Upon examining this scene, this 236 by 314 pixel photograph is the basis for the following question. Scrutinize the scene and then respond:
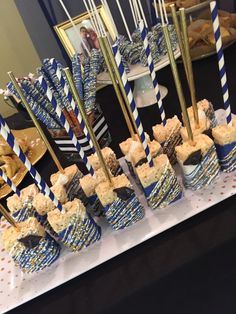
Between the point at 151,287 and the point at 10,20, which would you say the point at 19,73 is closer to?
the point at 10,20

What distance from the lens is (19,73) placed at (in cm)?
239

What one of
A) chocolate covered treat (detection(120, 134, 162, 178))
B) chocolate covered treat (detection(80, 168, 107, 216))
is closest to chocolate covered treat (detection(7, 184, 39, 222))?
chocolate covered treat (detection(80, 168, 107, 216))

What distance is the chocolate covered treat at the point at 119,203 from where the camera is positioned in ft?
2.40

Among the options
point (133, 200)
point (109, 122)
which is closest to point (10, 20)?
point (109, 122)

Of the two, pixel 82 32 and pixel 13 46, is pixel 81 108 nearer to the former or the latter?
pixel 82 32

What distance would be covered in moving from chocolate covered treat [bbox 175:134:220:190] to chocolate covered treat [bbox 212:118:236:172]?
22 mm

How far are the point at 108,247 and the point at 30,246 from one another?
162 millimetres

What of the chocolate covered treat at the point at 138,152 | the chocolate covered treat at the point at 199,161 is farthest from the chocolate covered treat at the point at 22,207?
the chocolate covered treat at the point at 199,161

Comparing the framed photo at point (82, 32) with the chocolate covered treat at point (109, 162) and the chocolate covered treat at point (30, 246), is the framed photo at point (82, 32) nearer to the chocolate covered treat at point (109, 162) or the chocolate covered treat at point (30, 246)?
the chocolate covered treat at point (109, 162)

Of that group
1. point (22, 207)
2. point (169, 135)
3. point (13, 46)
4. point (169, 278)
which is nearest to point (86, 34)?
point (169, 135)

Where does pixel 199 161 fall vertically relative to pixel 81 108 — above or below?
below

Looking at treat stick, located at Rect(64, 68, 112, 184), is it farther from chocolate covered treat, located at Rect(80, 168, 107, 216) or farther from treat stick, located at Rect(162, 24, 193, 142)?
treat stick, located at Rect(162, 24, 193, 142)

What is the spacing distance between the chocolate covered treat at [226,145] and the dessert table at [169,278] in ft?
0.16

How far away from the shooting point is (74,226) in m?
0.73
